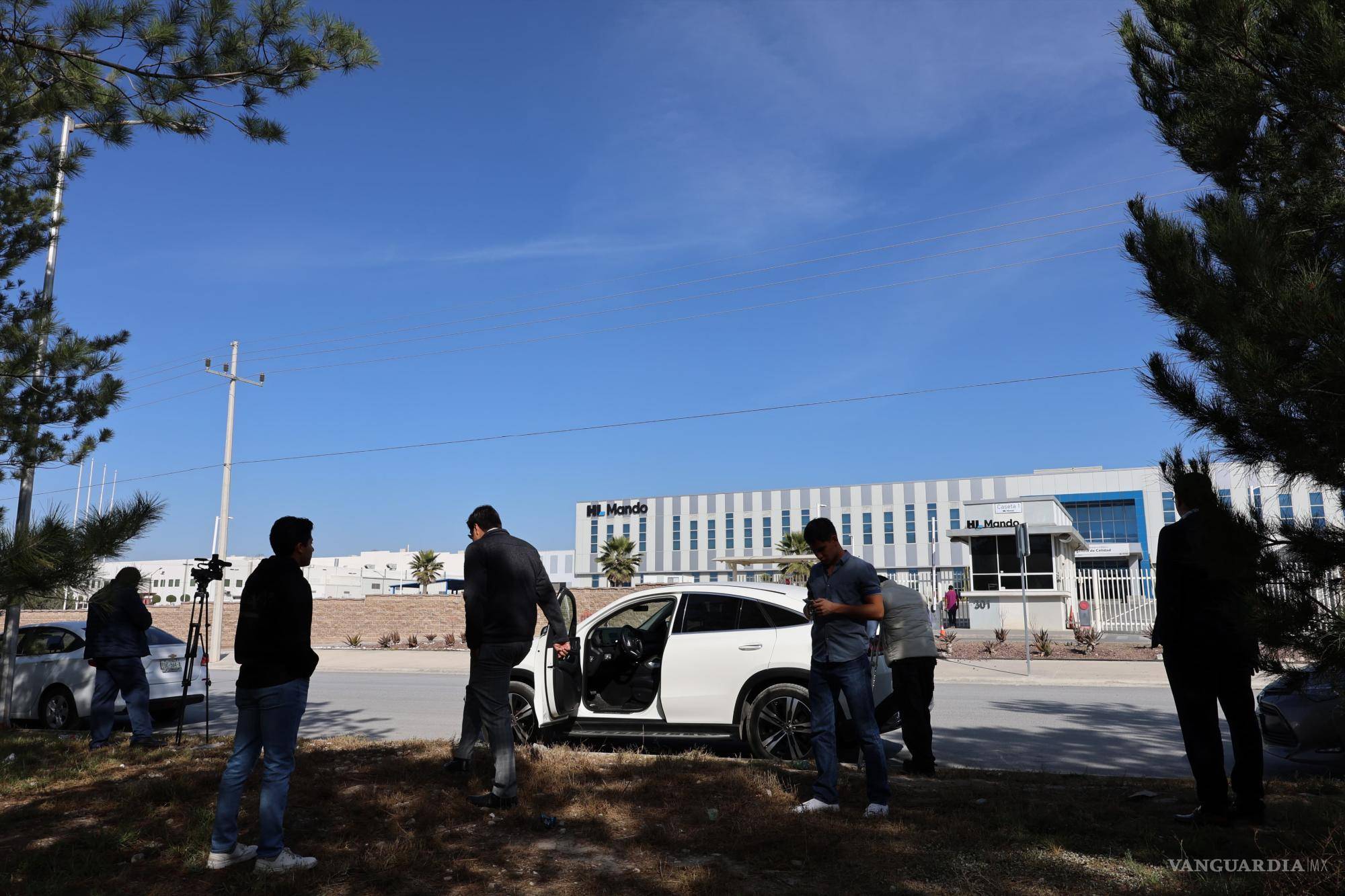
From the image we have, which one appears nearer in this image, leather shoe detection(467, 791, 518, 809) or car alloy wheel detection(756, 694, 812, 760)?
leather shoe detection(467, 791, 518, 809)

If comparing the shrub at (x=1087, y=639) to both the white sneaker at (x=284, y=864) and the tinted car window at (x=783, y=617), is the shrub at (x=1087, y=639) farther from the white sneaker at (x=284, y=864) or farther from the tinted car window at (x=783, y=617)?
the white sneaker at (x=284, y=864)

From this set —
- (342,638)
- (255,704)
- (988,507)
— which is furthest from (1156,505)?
(255,704)

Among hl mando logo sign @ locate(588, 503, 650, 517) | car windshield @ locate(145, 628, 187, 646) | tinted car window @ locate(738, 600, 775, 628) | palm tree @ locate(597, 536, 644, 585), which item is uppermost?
hl mando logo sign @ locate(588, 503, 650, 517)

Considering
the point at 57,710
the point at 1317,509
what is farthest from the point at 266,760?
the point at 57,710

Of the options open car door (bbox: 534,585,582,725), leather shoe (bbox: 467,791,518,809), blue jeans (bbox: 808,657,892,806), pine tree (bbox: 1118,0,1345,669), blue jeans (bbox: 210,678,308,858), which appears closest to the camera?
pine tree (bbox: 1118,0,1345,669)

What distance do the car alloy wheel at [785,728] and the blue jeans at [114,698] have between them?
6.27 metres

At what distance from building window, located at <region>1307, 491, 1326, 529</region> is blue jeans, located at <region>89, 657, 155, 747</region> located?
10061 mm

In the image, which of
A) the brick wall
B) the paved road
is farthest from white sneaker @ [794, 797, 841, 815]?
the brick wall

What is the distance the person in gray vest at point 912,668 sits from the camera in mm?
7500

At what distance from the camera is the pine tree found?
4074 millimetres

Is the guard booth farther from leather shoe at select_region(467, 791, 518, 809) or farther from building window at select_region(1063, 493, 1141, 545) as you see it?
building window at select_region(1063, 493, 1141, 545)

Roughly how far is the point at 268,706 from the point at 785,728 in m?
4.49

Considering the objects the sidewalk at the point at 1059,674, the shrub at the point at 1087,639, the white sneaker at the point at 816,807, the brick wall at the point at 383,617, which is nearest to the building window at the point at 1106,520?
the brick wall at the point at 383,617

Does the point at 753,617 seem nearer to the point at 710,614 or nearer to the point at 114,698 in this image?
the point at 710,614
